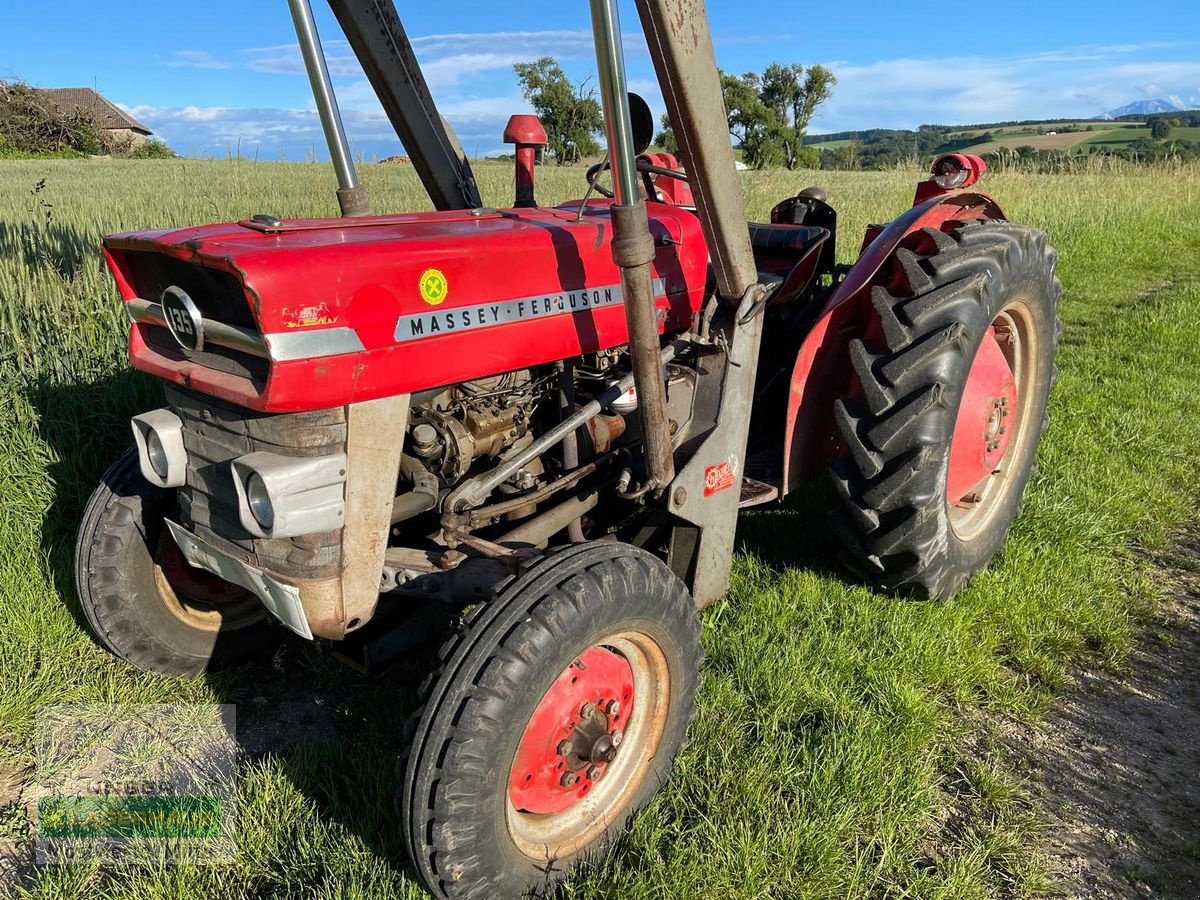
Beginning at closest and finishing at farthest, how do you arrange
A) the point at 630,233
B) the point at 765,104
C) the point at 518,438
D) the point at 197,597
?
the point at 630,233 < the point at 518,438 < the point at 197,597 < the point at 765,104

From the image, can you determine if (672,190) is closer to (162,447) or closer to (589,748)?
(162,447)

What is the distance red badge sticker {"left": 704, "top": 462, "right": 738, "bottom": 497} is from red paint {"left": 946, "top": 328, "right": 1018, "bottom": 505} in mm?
854

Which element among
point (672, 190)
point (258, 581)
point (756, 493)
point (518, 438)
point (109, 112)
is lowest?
point (756, 493)

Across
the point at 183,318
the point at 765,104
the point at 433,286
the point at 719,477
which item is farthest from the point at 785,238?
the point at 765,104

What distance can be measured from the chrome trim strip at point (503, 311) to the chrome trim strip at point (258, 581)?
2.10 feet

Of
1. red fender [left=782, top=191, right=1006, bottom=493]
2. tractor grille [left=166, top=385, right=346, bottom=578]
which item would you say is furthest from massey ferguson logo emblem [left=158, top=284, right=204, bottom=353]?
red fender [left=782, top=191, right=1006, bottom=493]

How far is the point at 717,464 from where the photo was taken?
99.3 inches

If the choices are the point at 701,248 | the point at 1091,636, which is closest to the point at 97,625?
the point at 701,248

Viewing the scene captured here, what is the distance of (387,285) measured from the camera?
191 centimetres

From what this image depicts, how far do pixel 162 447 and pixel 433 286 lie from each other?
82 cm

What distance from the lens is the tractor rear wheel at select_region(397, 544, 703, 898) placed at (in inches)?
69.4

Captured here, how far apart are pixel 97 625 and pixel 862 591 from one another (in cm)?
257

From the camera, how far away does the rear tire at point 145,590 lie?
2559 mm

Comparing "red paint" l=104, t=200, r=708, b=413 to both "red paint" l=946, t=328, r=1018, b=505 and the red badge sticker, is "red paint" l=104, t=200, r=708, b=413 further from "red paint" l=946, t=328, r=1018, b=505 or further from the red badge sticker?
"red paint" l=946, t=328, r=1018, b=505
